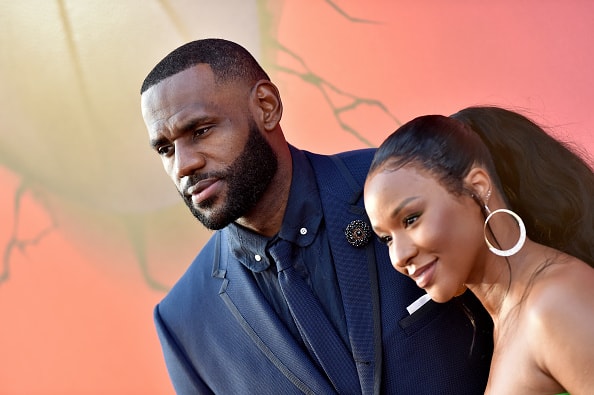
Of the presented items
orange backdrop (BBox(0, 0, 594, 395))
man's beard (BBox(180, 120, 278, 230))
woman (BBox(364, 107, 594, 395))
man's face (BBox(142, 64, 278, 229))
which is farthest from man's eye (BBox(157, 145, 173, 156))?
orange backdrop (BBox(0, 0, 594, 395))

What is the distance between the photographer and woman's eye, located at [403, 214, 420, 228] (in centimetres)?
170

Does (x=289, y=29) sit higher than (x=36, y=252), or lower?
higher

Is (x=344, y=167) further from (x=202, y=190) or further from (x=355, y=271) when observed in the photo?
(x=202, y=190)

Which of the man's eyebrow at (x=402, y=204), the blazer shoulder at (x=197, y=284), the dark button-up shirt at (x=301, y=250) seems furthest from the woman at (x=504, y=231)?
the blazer shoulder at (x=197, y=284)

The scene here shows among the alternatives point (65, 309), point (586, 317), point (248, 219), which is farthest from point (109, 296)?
point (586, 317)

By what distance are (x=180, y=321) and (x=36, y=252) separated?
4.44 feet

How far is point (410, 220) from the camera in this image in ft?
5.59

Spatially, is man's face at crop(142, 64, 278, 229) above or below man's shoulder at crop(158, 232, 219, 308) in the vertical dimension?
above

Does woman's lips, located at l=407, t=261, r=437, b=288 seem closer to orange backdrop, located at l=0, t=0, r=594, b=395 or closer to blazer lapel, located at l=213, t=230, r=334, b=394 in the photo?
blazer lapel, located at l=213, t=230, r=334, b=394

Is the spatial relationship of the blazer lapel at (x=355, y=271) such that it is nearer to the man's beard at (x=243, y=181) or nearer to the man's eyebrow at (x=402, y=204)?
the man's beard at (x=243, y=181)

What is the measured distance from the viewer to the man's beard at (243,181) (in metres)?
2.12

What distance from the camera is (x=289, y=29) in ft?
11.1

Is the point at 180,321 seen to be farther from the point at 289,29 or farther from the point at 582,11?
the point at 582,11

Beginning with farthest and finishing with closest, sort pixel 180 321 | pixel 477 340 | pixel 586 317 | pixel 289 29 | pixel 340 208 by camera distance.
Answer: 1. pixel 289 29
2. pixel 180 321
3. pixel 340 208
4. pixel 477 340
5. pixel 586 317
